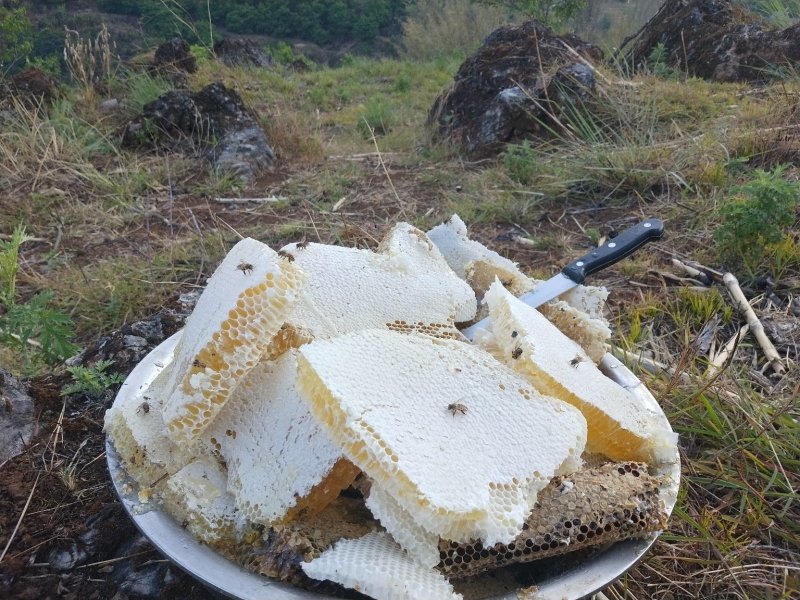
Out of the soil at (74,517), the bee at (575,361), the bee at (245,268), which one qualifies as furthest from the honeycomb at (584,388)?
the soil at (74,517)

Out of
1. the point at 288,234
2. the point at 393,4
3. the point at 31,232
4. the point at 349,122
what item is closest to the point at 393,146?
the point at 349,122

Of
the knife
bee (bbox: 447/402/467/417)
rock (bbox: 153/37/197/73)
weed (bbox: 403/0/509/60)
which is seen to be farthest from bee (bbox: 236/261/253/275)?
weed (bbox: 403/0/509/60)

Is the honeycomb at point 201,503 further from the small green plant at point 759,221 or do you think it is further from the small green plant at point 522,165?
the small green plant at point 522,165

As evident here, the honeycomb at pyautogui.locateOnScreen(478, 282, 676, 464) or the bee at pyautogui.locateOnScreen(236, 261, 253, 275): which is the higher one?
the bee at pyautogui.locateOnScreen(236, 261, 253, 275)

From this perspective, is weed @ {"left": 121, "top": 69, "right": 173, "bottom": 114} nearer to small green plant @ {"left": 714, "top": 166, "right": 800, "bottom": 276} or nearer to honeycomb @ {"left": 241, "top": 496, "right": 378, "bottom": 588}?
small green plant @ {"left": 714, "top": 166, "right": 800, "bottom": 276}

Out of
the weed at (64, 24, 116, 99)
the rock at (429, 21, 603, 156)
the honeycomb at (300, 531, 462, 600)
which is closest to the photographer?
the honeycomb at (300, 531, 462, 600)

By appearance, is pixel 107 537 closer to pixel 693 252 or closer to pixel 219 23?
pixel 693 252
